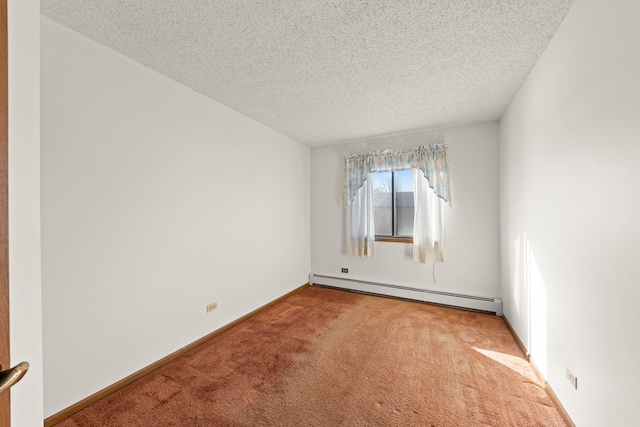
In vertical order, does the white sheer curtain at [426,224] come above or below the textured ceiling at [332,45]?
below

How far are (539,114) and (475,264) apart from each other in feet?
6.83

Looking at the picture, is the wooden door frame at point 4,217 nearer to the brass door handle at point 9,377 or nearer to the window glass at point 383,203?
the brass door handle at point 9,377

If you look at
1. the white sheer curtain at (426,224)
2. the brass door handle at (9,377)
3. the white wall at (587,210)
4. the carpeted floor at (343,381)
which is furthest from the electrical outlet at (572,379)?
the brass door handle at (9,377)

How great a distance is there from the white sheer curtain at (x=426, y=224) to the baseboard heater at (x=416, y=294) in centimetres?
49

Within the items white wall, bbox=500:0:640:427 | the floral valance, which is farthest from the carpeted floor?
the floral valance

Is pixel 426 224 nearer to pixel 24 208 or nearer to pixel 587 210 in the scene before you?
pixel 587 210

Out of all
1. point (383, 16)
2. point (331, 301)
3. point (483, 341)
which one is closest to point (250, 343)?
point (331, 301)

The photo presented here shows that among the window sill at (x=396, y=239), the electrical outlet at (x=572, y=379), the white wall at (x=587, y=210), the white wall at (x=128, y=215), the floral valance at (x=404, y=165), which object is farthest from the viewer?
the window sill at (x=396, y=239)

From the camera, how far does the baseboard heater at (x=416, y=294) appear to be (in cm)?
318

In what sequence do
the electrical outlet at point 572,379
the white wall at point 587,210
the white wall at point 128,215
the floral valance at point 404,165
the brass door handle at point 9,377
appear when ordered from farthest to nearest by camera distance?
the floral valance at point 404,165
the white wall at point 128,215
the electrical outlet at point 572,379
the white wall at point 587,210
the brass door handle at point 9,377

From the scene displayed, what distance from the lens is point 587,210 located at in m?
1.30

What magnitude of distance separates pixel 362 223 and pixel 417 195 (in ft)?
3.07

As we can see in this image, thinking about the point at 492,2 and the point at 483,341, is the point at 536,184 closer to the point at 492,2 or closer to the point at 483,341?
the point at 492,2

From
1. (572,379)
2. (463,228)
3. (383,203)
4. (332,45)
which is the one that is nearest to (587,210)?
(572,379)
